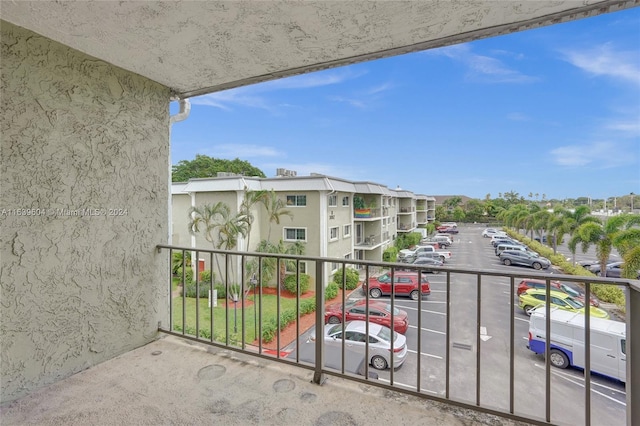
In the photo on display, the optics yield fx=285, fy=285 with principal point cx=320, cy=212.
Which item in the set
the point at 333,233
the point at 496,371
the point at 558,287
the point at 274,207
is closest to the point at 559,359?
the point at 496,371

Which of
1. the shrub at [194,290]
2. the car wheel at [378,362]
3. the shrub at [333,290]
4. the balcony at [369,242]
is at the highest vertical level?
the balcony at [369,242]

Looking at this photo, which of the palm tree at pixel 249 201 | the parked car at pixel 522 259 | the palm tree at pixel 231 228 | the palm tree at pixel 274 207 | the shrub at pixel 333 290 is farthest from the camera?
the parked car at pixel 522 259

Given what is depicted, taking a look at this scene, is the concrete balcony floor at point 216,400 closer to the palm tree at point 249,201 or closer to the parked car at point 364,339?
the parked car at point 364,339

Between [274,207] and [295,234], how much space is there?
1667 mm

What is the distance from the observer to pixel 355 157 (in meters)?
24.7

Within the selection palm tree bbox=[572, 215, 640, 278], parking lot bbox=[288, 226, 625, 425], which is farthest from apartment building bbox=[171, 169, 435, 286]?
palm tree bbox=[572, 215, 640, 278]

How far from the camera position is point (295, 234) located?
1348cm

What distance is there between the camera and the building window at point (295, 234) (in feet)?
43.4

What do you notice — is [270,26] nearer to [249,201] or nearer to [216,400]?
[216,400]

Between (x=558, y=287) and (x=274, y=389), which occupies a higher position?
(x=558, y=287)

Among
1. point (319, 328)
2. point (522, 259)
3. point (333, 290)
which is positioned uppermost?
point (319, 328)

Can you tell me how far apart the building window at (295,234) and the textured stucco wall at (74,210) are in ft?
35.6

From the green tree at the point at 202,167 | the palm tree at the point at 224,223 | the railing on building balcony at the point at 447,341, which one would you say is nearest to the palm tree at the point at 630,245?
the railing on building balcony at the point at 447,341

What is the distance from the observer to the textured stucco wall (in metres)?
1.57
